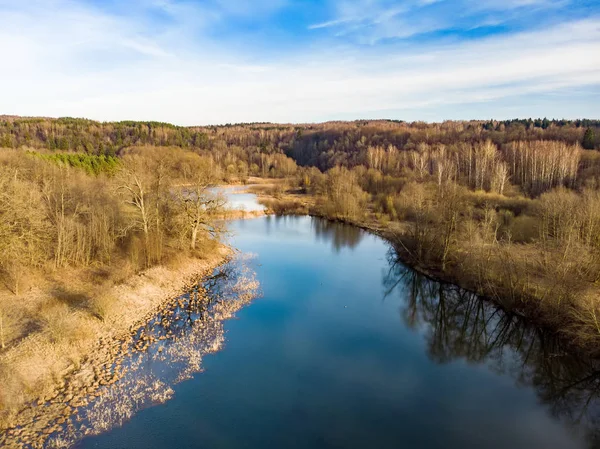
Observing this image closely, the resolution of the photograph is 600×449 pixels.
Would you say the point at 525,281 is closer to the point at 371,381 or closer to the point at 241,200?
→ the point at 371,381

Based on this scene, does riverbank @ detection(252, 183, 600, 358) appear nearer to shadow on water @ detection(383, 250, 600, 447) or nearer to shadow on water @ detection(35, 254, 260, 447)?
shadow on water @ detection(383, 250, 600, 447)

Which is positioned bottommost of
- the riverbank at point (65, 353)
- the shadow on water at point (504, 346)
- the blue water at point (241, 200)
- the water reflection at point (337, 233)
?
the water reflection at point (337, 233)

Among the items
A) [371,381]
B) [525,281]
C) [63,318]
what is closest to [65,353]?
[63,318]

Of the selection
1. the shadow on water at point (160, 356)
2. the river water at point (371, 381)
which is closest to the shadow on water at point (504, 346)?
the river water at point (371, 381)

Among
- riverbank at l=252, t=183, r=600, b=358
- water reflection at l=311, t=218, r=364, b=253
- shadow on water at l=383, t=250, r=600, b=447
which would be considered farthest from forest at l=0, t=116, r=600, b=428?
water reflection at l=311, t=218, r=364, b=253

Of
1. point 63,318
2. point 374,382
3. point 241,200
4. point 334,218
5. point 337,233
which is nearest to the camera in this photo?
point 374,382

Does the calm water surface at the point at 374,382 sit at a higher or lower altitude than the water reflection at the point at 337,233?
higher

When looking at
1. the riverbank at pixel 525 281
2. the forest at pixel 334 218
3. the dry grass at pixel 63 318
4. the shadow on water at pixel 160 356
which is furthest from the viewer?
the forest at pixel 334 218

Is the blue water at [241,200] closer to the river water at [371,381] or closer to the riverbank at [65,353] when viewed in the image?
the riverbank at [65,353]
